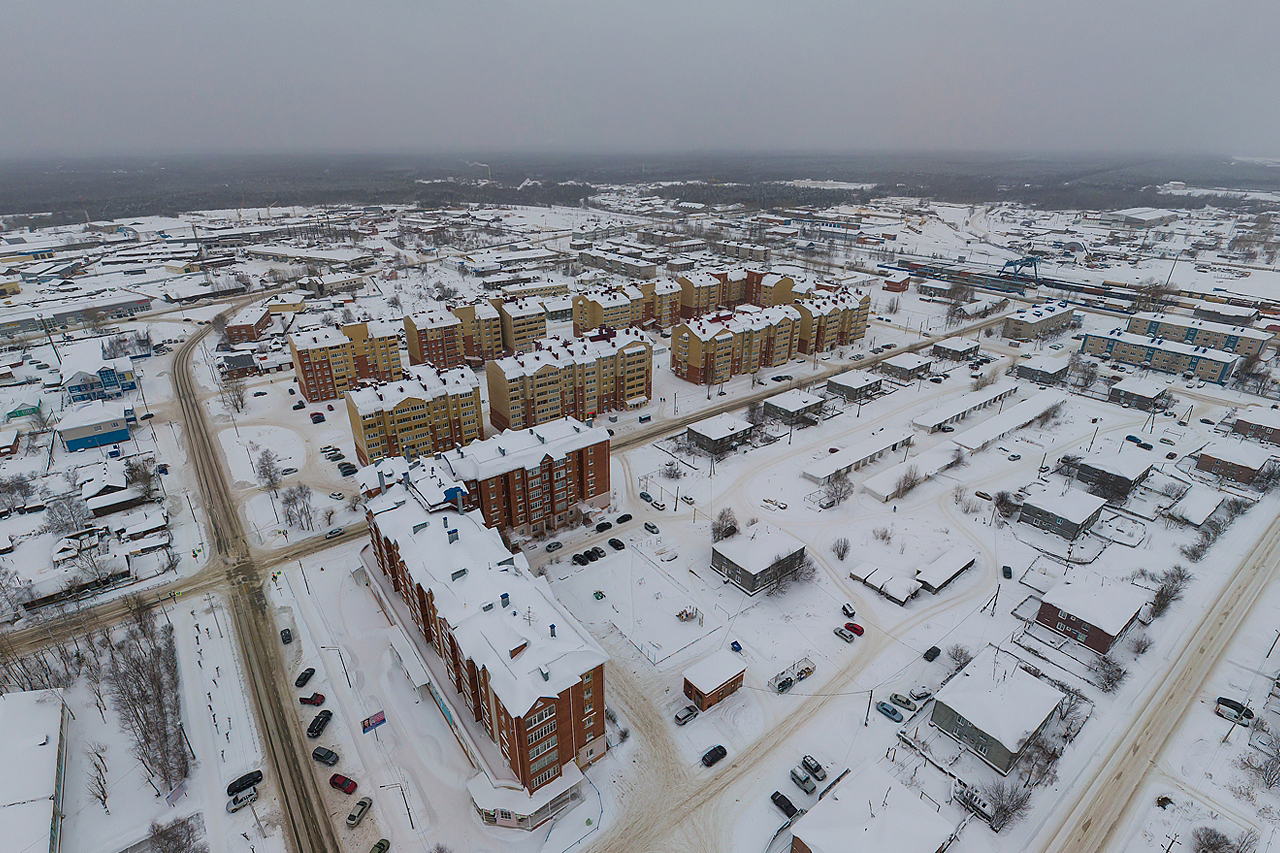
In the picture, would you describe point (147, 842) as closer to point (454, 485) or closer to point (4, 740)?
point (4, 740)

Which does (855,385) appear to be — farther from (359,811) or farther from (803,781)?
(359,811)

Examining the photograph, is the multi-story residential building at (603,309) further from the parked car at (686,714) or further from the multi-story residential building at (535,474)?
the parked car at (686,714)

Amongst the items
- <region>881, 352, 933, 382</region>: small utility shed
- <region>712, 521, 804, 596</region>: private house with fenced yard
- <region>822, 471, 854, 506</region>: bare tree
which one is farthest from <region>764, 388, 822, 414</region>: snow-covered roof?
<region>712, 521, 804, 596</region>: private house with fenced yard

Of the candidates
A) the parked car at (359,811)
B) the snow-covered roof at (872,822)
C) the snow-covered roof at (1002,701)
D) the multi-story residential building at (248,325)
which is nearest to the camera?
the snow-covered roof at (872,822)

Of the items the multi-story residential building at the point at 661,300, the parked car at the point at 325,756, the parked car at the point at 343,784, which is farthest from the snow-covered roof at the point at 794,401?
the parked car at the point at 343,784

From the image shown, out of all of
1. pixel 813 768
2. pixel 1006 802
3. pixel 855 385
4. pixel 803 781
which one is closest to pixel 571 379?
pixel 855 385
